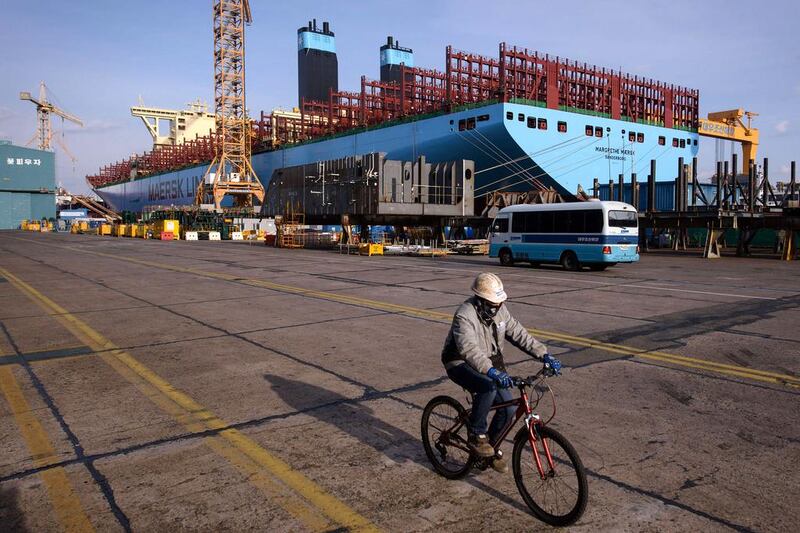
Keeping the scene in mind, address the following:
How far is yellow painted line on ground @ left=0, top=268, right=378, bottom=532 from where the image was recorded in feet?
12.6

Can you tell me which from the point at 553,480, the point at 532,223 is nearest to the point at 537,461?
the point at 553,480

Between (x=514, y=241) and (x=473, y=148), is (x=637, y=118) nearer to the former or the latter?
(x=473, y=148)

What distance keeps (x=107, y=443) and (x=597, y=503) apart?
4291mm

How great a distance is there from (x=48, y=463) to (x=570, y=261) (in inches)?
817

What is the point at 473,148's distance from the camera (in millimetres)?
47125

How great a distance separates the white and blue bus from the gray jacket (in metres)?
18.3

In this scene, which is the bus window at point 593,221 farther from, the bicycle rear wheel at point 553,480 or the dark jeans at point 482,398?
the bicycle rear wheel at point 553,480

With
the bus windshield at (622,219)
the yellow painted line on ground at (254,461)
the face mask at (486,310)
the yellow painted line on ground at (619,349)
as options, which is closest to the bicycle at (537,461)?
the face mask at (486,310)

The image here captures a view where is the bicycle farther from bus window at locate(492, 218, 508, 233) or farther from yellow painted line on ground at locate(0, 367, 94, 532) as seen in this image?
bus window at locate(492, 218, 508, 233)

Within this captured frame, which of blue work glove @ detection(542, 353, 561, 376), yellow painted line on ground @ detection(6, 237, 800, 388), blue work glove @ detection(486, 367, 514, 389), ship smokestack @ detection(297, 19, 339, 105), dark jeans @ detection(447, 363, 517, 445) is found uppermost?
ship smokestack @ detection(297, 19, 339, 105)

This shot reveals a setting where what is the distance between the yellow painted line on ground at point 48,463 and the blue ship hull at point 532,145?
40.7 metres

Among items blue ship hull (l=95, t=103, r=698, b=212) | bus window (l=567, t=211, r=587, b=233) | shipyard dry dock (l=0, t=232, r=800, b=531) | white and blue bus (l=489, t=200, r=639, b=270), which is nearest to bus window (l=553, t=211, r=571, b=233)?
white and blue bus (l=489, t=200, r=639, b=270)

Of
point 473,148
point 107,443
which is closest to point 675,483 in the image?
point 107,443

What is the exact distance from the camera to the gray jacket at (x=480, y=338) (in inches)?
159
